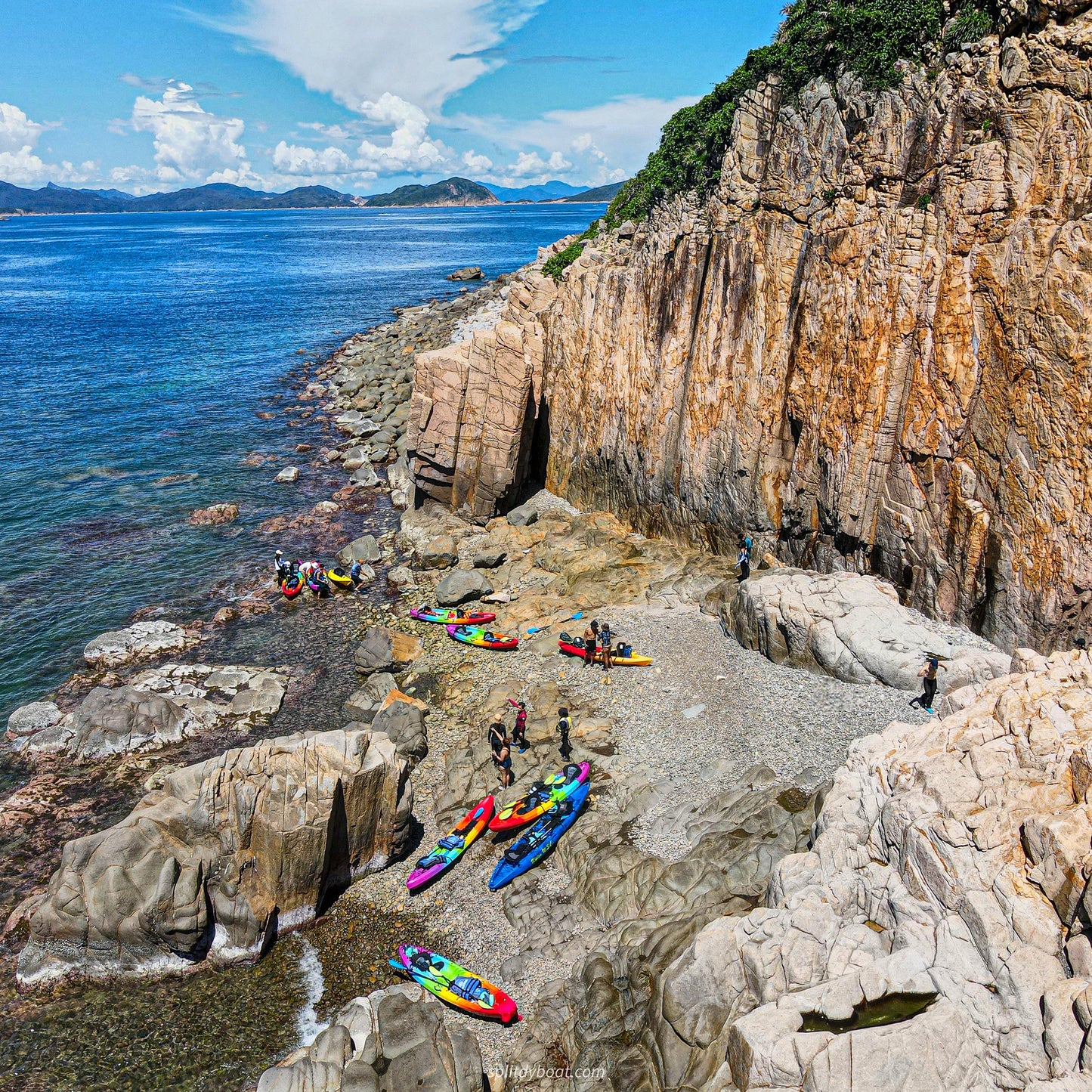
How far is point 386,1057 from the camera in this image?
15414 mm

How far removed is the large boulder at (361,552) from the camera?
126 feet

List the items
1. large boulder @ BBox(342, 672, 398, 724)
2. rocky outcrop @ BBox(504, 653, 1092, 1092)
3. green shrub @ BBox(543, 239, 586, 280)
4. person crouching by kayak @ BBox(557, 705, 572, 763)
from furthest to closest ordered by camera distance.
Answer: green shrub @ BBox(543, 239, 586, 280), large boulder @ BBox(342, 672, 398, 724), person crouching by kayak @ BBox(557, 705, 572, 763), rocky outcrop @ BBox(504, 653, 1092, 1092)

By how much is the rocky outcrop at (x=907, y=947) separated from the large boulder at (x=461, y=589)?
63.8 ft

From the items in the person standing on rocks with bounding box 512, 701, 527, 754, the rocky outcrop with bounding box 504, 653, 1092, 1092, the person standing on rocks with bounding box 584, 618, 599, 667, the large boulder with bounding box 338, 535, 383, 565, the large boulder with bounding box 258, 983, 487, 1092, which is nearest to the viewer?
the rocky outcrop with bounding box 504, 653, 1092, 1092

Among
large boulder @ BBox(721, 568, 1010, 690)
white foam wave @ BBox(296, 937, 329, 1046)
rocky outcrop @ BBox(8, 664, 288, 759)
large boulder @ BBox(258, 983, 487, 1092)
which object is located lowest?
white foam wave @ BBox(296, 937, 329, 1046)

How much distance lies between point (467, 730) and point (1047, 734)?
1811 centimetres

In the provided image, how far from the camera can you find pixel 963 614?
25.6m

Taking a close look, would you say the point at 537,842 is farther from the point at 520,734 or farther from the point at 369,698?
the point at 369,698

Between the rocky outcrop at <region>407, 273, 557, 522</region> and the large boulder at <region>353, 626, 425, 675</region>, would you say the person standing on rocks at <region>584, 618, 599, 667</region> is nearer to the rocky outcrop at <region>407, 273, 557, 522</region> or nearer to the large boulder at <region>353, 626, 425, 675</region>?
the large boulder at <region>353, 626, 425, 675</region>

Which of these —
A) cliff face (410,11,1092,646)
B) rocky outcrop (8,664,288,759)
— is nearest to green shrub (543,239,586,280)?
cliff face (410,11,1092,646)

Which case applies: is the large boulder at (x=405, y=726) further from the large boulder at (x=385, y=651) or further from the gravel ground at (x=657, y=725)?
the large boulder at (x=385, y=651)

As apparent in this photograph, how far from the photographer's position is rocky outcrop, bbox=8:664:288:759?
26.6 metres

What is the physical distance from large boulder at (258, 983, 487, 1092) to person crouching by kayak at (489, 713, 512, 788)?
317 inches

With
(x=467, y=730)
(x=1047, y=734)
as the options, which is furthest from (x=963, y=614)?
(x=467, y=730)
